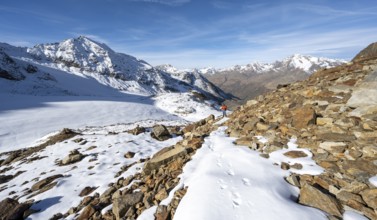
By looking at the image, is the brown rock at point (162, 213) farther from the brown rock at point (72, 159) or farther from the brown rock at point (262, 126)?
the brown rock at point (72, 159)

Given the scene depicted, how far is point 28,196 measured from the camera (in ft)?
35.0

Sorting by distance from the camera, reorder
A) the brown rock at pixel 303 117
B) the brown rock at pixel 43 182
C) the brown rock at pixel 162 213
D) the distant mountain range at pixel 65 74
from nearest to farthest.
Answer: the brown rock at pixel 162 213, the brown rock at pixel 303 117, the brown rock at pixel 43 182, the distant mountain range at pixel 65 74

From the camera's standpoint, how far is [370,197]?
5922mm

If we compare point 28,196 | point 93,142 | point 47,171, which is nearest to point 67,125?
point 93,142

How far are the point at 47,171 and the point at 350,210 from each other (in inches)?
573

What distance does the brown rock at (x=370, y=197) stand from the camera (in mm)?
5788

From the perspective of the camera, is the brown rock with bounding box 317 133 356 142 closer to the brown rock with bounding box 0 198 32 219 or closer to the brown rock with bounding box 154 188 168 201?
the brown rock with bounding box 154 188 168 201

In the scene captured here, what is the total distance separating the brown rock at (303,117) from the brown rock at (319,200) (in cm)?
370

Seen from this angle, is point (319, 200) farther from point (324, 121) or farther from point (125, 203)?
point (125, 203)

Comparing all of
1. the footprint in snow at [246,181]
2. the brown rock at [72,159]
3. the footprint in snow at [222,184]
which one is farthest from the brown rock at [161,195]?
the brown rock at [72,159]

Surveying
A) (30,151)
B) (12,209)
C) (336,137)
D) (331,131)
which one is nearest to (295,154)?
(336,137)

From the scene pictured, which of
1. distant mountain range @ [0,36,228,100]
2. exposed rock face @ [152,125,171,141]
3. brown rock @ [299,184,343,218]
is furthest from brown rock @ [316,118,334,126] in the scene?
distant mountain range @ [0,36,228,100]

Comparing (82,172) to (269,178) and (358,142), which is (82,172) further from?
(358,142)

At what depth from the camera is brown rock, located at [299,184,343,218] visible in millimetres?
5822
